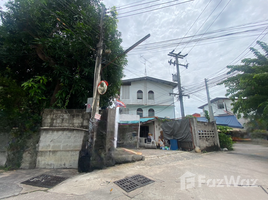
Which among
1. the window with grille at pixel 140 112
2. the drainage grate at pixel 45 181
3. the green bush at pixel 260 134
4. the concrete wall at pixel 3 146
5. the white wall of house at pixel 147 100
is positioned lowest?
the drainage grate at pixel 45 181

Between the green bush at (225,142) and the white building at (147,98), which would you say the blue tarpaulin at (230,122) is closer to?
the green bush at (225,142)

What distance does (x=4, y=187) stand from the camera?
336 centimetres

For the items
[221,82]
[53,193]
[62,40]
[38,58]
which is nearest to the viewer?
[53,193]

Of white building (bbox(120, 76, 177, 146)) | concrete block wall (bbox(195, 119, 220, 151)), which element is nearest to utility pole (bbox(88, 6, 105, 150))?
concrete block wall (bbox(195, 119, 220, 151))

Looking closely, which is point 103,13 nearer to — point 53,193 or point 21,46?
point 21,46

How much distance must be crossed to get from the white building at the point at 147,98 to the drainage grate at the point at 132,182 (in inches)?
503

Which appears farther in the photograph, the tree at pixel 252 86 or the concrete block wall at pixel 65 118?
the tree at pixel 252 86

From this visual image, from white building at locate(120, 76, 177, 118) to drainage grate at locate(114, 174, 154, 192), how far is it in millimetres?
12777

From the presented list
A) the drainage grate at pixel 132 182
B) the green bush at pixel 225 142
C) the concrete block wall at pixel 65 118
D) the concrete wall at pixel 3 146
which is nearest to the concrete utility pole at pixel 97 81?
the concrete block wall at pixel 65 118

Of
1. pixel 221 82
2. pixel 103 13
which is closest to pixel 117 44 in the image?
pixel 103 13

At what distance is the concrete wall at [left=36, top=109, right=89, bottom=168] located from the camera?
517 cm

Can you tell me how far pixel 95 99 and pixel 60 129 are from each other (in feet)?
6.55

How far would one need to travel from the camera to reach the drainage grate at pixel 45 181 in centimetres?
358

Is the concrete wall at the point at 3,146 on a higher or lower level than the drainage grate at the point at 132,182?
higher
